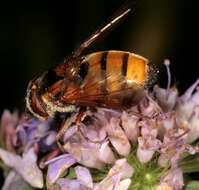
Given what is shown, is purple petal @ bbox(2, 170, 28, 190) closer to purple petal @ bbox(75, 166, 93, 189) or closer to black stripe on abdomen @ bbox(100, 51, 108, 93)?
purple petal @ bbox(75, 166, 93, 189)

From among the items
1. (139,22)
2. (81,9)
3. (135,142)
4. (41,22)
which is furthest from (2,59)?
(135,142)

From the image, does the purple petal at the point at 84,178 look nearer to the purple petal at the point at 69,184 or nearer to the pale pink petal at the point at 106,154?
the purple petal at the point at 69,184

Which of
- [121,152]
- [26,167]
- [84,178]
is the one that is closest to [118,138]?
[121,152]

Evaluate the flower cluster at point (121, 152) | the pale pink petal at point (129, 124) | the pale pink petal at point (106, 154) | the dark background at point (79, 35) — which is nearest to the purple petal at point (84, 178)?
the flower cluster at point (121, 152)

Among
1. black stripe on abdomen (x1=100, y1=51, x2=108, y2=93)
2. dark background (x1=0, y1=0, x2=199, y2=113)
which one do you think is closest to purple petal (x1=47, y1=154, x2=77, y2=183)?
black stripe on abdomen (x1=100, y1=51, x2=108, y2=93)

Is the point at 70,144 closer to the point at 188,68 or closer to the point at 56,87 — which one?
the point at 56,87

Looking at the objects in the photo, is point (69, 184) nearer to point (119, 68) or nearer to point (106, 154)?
point (106, 154)
